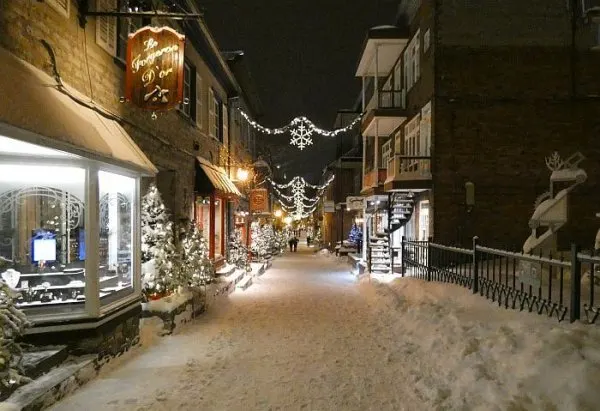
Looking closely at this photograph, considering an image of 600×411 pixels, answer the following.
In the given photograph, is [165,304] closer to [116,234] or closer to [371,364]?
[116,234]

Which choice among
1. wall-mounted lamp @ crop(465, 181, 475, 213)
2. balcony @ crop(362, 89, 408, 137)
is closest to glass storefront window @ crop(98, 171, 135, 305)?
wall-mounted lamp @ crop(465, 181, 475, 213)

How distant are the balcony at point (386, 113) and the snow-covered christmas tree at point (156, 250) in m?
13.3

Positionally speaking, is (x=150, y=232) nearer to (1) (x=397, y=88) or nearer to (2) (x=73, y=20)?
(2) (x=73, y=20)

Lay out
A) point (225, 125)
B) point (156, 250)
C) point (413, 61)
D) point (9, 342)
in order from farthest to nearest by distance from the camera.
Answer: point (225, 125), point (413, 61), point (156, 250), point (9, 342)

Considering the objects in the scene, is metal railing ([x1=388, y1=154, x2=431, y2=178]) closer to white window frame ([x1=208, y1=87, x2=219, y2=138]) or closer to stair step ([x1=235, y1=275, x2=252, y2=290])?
stair step ([x1=235, y1=275, x2=252, y2=290])

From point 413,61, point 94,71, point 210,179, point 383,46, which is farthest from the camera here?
point 383,46

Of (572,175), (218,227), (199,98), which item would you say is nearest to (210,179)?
(199,98)

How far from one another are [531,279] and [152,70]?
710 cm

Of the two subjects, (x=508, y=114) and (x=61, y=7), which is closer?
(x=61, y=7)

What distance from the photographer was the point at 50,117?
18.7 feet

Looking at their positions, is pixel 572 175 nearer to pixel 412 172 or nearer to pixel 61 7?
pixel 412 172

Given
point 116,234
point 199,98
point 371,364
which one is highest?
point 199,98

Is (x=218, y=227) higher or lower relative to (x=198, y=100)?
lower

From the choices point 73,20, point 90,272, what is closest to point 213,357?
point 90,272
